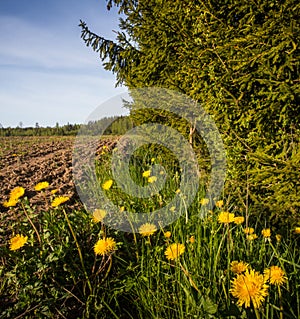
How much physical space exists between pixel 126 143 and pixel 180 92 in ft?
9.51

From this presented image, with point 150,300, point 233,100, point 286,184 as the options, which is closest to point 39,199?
point 150,300

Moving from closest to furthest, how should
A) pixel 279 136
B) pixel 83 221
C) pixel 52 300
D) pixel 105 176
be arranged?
pixel 52 300 → pixel 83 221 → pixel 279 136 → pixel 105 176

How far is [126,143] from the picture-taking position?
243 inches

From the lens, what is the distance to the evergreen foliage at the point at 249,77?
219 cm

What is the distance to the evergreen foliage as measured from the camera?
7.18 feet

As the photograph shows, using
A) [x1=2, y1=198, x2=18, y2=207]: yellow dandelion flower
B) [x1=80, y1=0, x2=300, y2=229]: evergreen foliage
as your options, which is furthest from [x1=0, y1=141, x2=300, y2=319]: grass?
[x1=80, y1=0, x2=300, y2=229]: evergreen foliage

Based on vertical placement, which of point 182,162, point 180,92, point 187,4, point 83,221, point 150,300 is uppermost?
point 187,4

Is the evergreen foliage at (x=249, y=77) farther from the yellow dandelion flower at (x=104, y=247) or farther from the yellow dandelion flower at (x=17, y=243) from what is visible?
the yellow dandelion flower at (x=17, y=243)

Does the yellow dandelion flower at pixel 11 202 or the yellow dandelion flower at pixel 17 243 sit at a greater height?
the yellow dandelion flower at pixel 11 202

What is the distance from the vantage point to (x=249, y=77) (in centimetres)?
232

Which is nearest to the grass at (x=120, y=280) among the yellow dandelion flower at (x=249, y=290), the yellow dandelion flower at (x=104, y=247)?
the yellow dandelion flower at (x=104, y=247)

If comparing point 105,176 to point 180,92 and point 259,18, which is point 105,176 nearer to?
point 180,92

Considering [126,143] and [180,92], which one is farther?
[126,143]

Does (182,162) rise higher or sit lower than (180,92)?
lower
